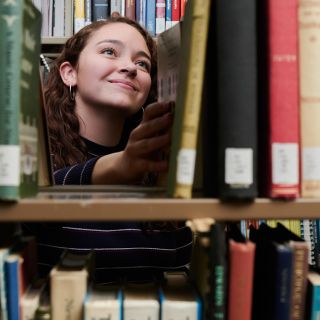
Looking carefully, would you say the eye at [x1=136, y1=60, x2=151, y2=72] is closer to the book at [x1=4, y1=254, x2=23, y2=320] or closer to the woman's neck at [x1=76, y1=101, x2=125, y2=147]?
the woman's neck at [x1=76, y1=101, x2=125, y2=147]

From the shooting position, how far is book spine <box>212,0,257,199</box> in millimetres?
571

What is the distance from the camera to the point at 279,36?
0.58 meters

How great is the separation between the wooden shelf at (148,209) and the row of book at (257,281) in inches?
1.6

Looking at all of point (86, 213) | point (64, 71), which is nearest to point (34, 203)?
point (86, 213)

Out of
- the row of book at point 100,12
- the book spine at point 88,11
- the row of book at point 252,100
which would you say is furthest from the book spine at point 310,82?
the book spine at point 88,11

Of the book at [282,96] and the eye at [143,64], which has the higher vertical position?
the eye at [143,64]

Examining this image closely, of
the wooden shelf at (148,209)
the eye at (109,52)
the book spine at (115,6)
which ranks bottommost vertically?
the wooden shelf at (148,209)

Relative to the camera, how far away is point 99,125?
1210 millimetres

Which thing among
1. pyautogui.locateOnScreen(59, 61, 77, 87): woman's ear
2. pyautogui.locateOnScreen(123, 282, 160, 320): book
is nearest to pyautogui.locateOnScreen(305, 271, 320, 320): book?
pyautogui.locateOnScreen(123, 282, 160, 320): book

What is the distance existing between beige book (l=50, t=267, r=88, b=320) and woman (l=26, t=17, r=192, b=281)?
0.25 m

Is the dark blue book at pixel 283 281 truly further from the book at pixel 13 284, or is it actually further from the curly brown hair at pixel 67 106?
the curly brown hair at pixel 67 106

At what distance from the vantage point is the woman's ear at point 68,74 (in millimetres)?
1278

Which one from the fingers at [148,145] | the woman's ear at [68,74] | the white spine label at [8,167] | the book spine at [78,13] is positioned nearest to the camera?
the white spine label at [8,167]

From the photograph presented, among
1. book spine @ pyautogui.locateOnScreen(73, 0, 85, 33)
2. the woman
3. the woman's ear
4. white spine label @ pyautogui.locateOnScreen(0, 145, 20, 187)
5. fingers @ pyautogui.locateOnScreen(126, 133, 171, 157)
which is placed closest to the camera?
white spine label @ pyautogui.locateOnScreen(0, 145, 20, 187)
